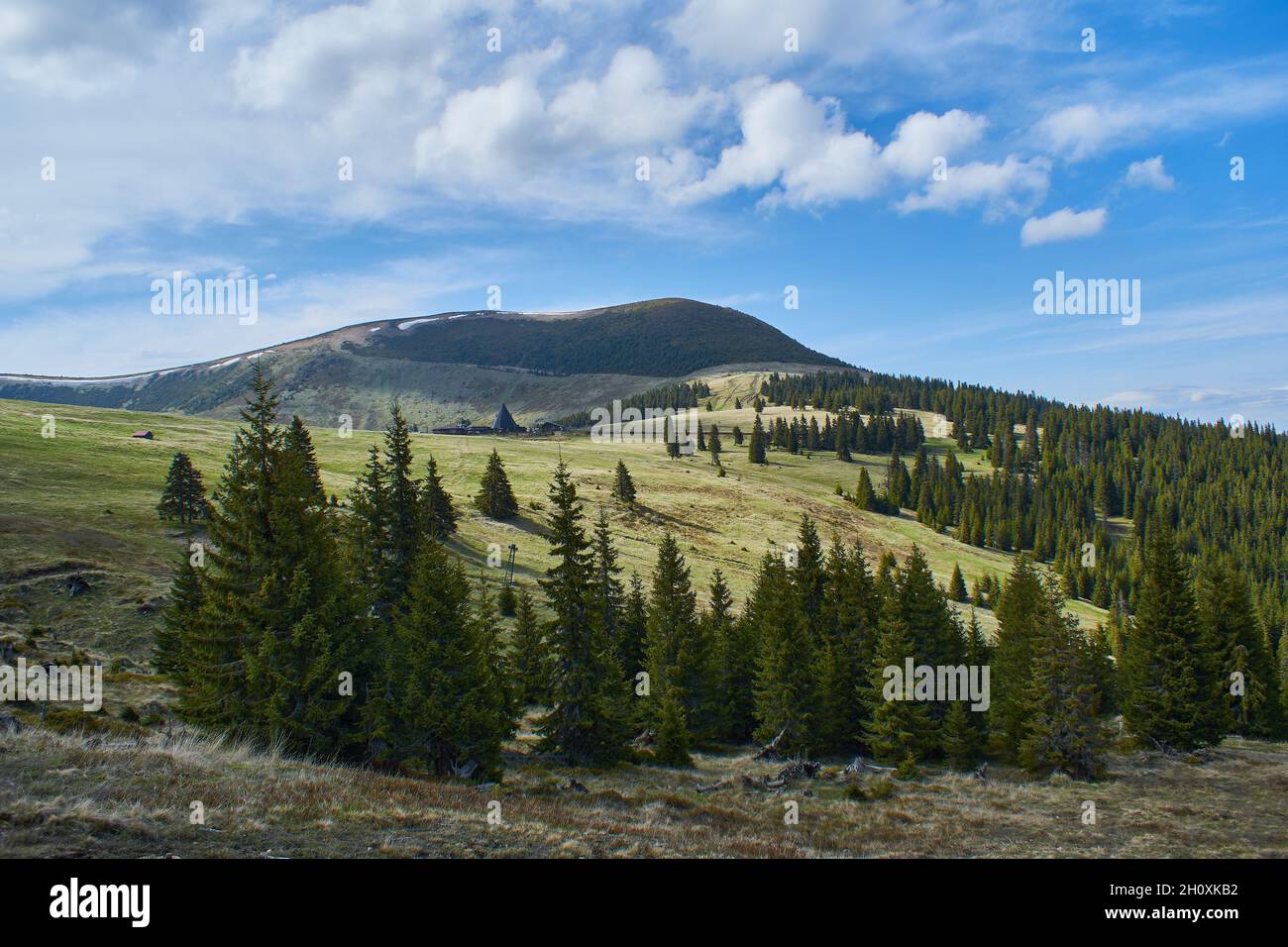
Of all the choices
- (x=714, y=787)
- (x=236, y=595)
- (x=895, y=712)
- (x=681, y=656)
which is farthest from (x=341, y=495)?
(x=895, y=712)

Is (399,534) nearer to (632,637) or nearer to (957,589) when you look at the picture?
(632,637)

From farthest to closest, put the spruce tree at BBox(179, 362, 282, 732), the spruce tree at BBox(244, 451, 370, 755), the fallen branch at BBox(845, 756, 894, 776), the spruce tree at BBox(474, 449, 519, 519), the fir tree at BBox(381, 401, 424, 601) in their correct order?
the spruce tree at BBox(474, 449, 519, 519), the fallen branch at BBox(845, 756, 894, 776), the fir tree at BBox(381, 401, 424, 601), the spruce tree at BBox(179, 362, 282, 732), the spruce tree at BBox(244, 451, 370, 755)

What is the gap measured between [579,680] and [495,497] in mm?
53991

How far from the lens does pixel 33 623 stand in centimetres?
3497

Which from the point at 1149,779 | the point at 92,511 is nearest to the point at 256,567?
the point at 1149,779

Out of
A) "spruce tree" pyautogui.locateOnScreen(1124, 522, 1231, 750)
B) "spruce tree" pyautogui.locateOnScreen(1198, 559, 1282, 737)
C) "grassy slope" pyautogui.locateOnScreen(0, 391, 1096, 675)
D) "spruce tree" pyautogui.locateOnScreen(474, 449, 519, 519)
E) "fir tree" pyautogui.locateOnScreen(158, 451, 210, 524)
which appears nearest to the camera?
"spruce tree" pyautogui.locateOnScreen(1124, 522, 1231, 750)

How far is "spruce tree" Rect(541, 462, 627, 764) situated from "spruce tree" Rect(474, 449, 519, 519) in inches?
2051

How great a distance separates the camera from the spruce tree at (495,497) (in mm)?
83000

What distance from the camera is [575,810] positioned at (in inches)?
750

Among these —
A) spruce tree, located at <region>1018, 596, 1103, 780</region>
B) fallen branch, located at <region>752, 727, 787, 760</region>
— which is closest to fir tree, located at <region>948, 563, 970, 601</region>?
spruce tree, located at <region>1018, 596, 1103, 780</region>

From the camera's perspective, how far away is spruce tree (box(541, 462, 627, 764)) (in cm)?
3130

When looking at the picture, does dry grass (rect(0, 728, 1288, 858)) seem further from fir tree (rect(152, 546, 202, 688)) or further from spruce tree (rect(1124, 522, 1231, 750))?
fir tree (rect(152, 546, 202, 688))
